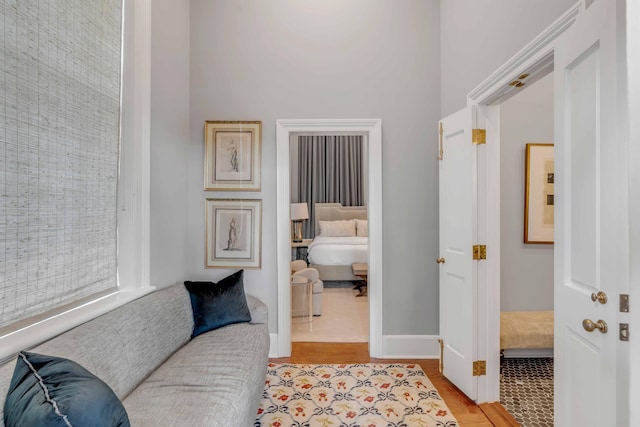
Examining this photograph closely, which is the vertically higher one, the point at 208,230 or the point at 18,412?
the point at 208,230

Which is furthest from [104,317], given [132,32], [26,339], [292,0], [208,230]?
[292,0]

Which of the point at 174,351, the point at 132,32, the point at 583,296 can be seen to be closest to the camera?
the point at 583,296

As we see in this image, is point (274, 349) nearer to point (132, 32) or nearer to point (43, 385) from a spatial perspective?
point (43, 385)

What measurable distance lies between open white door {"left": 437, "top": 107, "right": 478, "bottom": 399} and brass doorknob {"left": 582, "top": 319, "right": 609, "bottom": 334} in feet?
3.35

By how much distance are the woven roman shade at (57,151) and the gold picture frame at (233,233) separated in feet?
3.05

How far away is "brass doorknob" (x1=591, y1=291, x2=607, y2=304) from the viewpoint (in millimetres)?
999

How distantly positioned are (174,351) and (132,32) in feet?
7.27

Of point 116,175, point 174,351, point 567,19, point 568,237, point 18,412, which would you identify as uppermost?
point 567,19

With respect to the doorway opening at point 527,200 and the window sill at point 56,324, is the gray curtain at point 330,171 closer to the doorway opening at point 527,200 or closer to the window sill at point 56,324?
the doorway opening at point 527,200

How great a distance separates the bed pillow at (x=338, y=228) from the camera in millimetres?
6464

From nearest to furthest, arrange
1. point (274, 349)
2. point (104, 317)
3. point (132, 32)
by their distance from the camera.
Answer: point (104, 317)
point (132, 32)
point (274, 349)

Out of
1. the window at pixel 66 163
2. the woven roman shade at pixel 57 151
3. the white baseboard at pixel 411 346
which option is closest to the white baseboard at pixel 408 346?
the white baseboard at pixel 411 346

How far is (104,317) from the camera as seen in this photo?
5.09 ft

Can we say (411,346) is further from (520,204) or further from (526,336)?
(520,204)
